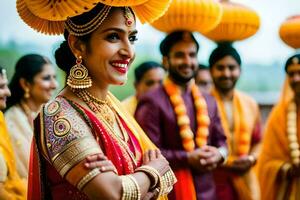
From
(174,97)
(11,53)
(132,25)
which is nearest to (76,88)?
(132,25)

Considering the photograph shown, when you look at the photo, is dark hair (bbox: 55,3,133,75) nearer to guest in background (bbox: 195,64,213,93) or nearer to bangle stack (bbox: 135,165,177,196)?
bangle stack (bbox: 135,165,177,196)

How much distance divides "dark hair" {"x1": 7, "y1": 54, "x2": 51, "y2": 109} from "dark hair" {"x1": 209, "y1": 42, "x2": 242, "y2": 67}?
140 cm

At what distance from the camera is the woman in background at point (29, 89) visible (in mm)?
4531

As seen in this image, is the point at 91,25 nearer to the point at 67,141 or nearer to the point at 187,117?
the point at 67,141

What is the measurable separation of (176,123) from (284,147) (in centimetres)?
108

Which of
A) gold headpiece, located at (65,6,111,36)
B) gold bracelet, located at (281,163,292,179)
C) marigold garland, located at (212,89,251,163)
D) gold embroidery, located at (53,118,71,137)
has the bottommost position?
gold bracelet, located at (281,163,292,179)

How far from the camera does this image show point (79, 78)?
106 inches

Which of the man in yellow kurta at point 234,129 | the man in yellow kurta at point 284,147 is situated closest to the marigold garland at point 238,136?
the man in yellow kurta at point 234,129

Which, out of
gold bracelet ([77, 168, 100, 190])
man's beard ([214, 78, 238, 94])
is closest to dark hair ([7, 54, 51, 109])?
man's beard ([214, 78, 238, 94])

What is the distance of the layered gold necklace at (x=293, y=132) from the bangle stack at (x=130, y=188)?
2500mm

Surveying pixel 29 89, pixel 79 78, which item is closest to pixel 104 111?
pixel 79 78

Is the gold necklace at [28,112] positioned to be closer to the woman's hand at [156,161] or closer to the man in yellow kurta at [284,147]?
the man in yellow kurta at [284,147]

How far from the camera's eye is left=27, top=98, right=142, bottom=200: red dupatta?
8.54 feet

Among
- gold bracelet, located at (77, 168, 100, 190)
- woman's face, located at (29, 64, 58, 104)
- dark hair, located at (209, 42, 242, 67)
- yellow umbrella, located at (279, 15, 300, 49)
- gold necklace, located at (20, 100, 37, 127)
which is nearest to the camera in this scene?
gold bracelet, located at (77, 168, 100, 190)
